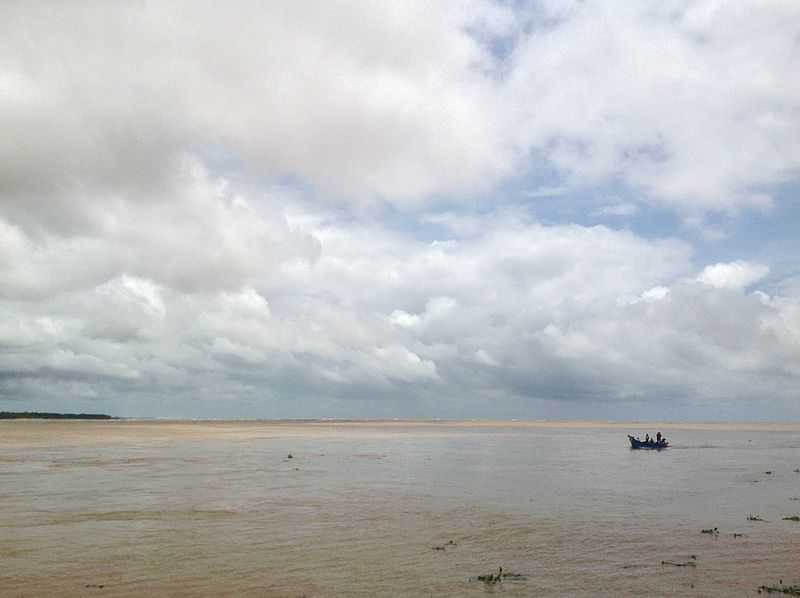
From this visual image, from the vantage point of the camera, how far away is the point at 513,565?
2155 cm

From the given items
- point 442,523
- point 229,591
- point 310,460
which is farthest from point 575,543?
point 310,460

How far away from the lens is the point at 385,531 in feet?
88.7

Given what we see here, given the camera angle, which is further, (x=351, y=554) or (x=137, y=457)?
(x=137, y=457)

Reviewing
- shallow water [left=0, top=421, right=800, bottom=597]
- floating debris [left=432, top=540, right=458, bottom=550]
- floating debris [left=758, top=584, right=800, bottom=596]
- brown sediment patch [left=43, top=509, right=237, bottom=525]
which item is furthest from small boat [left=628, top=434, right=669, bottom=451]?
floating debris [left=758, top=584, right=800, bottom=596]

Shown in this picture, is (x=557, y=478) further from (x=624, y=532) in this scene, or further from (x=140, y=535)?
(x=140, y=535)

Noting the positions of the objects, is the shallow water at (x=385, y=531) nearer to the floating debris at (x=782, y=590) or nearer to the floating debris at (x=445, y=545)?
the floating debris at (x=445, y=545)

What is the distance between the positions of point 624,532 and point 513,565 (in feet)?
26.1

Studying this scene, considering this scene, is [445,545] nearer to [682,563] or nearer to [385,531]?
[385,531]

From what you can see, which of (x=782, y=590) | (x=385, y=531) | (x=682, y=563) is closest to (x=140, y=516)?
(x=385, y=531)

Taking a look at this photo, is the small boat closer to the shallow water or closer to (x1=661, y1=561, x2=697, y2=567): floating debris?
the shallow water

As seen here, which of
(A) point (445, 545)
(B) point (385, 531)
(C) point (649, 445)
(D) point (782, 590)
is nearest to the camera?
(D) point (782, 590)

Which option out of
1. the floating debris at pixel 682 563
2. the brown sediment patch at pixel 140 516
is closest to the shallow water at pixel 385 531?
the brown sediment patch at pixel 140 516

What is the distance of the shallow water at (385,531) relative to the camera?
19328 millimetres

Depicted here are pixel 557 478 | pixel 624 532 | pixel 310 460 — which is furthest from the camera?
pixel 310 460
